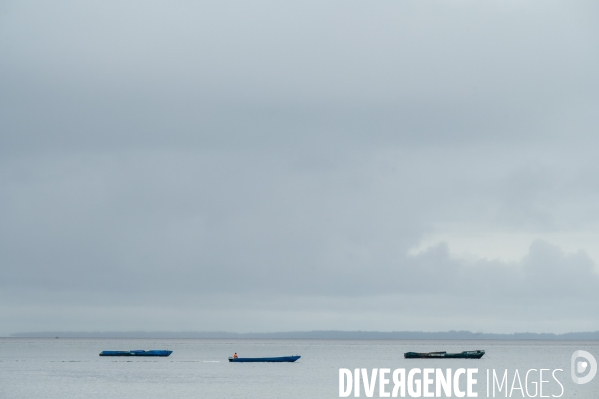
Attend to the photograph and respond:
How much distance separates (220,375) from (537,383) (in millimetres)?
53965

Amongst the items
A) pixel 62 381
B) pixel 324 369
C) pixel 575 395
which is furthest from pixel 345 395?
pixel 324 369

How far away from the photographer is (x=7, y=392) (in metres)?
122

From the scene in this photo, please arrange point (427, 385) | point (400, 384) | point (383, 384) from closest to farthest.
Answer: point (400, 384), point (427, 385), point (383, 384)

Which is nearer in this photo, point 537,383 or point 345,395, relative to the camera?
point 345,395

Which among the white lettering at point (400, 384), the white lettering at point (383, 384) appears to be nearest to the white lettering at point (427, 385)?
the white lettering at point (400, 384)

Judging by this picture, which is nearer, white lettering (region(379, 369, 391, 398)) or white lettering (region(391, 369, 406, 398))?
white lettering (region(379, 369, 391, 398))

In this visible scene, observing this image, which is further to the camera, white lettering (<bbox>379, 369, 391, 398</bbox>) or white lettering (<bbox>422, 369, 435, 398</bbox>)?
white lettering (<bbox>422, 369, 435, 398</bbox>)

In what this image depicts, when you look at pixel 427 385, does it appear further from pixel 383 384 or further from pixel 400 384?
pixel 383 384

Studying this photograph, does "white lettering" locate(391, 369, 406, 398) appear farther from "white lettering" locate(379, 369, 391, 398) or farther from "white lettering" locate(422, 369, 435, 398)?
"white lettering" locate(422, 369, 435, 398)

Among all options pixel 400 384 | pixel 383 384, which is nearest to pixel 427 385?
pixel 400 384

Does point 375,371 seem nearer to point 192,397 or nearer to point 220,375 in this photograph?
point 220,375

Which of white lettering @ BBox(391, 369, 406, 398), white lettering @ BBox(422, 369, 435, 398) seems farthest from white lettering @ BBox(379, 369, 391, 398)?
white lettering @ BBox(422, 369, 435, 398)

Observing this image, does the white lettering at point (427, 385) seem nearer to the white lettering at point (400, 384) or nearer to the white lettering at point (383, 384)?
the white lettering at point (400, 384)

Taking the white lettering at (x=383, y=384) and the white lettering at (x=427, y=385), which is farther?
the white lettering at (x=427, y=385)
